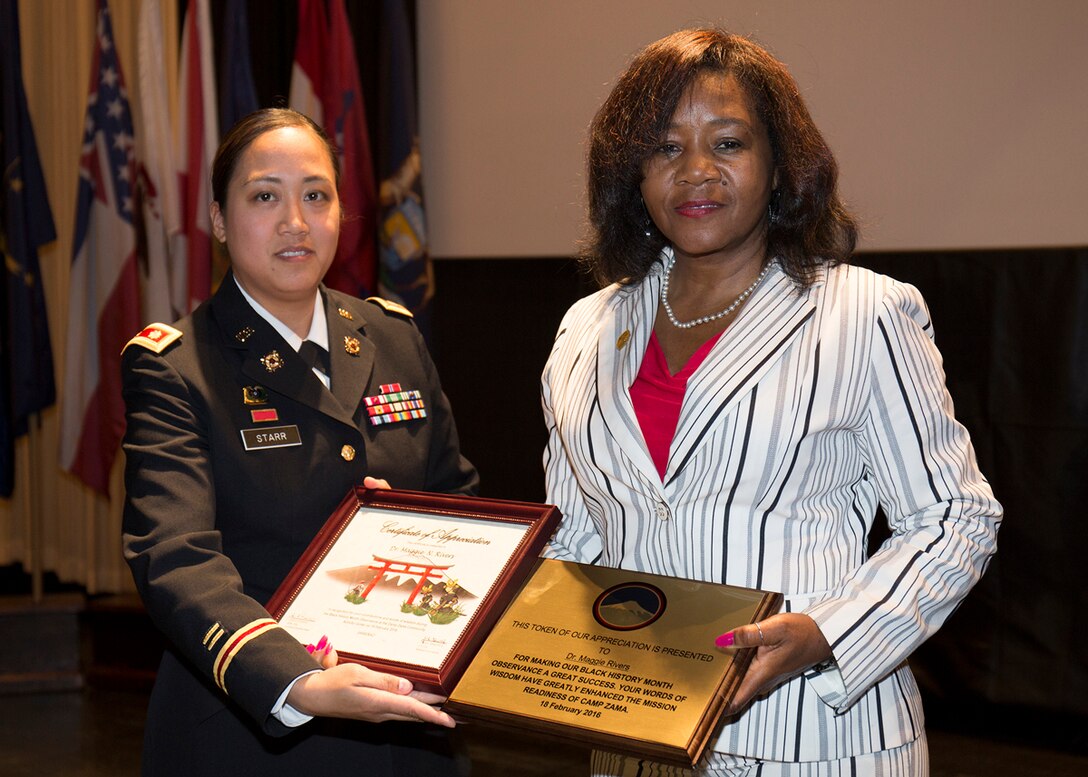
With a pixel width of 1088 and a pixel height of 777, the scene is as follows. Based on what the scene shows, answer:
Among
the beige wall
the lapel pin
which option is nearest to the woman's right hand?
the lapel pin

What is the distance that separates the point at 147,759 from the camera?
1.97 m

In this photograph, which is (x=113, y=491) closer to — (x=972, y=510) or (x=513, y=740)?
(x=513, y=740)

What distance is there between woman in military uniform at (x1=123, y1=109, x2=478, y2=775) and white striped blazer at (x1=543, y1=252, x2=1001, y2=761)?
57 centimetres

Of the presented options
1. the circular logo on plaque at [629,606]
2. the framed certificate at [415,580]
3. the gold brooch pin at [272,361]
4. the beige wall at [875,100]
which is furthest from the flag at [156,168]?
the circular logo on plaque at [629,606]

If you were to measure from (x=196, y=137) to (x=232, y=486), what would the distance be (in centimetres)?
359

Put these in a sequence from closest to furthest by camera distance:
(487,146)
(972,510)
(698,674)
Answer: (698,674) → (972,510) → (487,146)

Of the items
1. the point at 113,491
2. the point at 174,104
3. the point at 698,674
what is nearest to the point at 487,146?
the point at 174,104

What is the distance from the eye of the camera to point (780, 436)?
1.57 m

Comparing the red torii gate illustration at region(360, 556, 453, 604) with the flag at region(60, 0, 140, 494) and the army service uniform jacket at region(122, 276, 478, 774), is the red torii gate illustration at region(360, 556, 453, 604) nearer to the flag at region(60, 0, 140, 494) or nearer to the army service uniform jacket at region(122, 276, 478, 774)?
the army service uniform jacket at region(122, 276, 478, 774)

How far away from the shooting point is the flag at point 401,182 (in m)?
5.11

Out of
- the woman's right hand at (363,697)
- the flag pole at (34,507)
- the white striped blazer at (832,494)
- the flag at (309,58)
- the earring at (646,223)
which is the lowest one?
the flag pole at (34,507)

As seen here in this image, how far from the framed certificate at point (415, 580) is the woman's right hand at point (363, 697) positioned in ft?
0.08

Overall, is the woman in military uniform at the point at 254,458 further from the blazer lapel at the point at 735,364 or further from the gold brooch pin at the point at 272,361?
the blazer lapel at the point at 735,364

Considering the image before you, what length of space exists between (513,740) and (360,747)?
8.74ft
